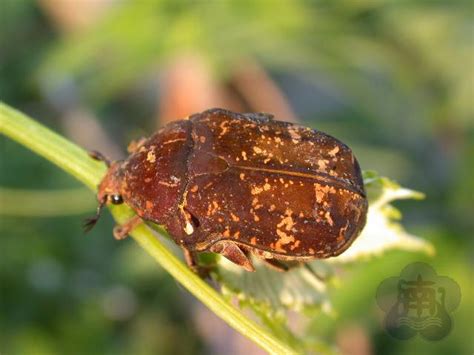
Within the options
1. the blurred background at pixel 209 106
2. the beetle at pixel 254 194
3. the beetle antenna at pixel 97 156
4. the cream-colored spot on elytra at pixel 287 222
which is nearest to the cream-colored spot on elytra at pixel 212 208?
the beetle at pixel 254 194

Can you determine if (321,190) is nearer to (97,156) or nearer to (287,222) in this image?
(287,222)

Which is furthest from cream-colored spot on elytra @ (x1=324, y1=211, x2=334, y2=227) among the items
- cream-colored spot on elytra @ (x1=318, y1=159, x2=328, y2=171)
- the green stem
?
the green stem

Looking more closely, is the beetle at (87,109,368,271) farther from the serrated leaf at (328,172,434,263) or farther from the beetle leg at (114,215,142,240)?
the serrated leaf at (328,172,434,263)

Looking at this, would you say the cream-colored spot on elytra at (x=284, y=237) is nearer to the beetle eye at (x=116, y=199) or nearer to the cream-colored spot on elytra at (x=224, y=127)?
the cream-colored spot on elytra at (x=224, y=127)

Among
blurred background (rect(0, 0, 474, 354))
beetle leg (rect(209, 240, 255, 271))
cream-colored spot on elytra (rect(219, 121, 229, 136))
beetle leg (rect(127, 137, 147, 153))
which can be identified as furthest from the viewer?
blurred background (rect(0, 0, 474, 354))

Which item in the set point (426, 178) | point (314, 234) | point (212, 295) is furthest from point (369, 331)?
point (212, 295)

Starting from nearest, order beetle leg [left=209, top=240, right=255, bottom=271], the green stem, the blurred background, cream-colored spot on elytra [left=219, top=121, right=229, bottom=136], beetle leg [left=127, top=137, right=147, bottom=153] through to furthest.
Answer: the green stem
beetle leg [left=209, top=240, right=255, bottom=271]
cream-colored spot on elytra [left=219, top=121, right=229, bottom=136]
beetle leg [left=127, top=137, right=147, bottom=153]
the blurred background

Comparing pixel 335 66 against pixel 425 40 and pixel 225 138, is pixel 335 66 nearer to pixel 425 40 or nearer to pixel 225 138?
pixel 425 40
